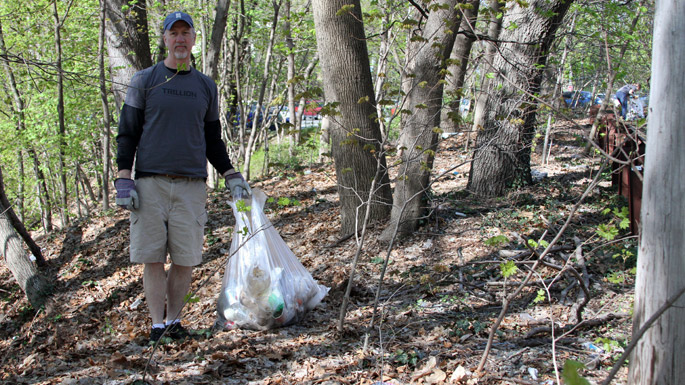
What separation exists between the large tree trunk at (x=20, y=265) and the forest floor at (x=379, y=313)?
6.8 inches

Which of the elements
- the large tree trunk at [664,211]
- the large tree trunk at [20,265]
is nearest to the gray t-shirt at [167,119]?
the large tree trunk at [664,211]

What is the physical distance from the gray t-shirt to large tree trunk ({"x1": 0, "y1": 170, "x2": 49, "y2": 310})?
2.82 meters

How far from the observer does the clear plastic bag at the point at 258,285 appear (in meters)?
3.25

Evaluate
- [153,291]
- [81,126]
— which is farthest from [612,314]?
[81,126]

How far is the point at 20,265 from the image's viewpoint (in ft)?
17.1

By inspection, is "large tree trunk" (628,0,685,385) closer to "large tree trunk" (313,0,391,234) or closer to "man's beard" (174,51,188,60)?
Answer: "man's beard" (174,51,188,60)

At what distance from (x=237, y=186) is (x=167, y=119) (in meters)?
0.65

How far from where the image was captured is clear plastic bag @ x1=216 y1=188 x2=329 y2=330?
325 centimetres

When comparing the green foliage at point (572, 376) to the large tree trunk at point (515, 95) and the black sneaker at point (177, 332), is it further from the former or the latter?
the large tree trunk at point (515, 95)

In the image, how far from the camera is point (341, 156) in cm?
472

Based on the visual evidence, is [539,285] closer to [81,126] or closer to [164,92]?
[164,92]

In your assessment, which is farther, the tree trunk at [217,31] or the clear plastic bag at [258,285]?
the tree trunk at [217,31]

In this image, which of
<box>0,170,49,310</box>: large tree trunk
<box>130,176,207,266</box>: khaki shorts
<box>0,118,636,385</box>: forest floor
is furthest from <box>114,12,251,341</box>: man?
<box>0,170,49,310</box>: large tree trunk

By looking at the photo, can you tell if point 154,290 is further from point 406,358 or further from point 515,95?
point 515,95
